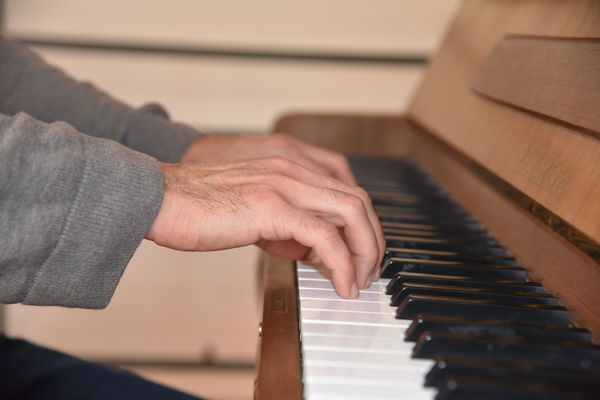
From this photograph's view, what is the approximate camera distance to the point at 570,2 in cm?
95

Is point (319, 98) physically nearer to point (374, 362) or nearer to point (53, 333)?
point (53, 333)

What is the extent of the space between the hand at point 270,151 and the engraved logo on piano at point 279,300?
27 cm

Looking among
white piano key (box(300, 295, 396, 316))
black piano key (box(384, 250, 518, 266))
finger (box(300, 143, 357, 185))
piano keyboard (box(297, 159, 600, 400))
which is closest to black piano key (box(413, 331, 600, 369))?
piano keyboard (box(297, 159, 600, 400))

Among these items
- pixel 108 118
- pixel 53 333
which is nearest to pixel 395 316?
pixel 108 118

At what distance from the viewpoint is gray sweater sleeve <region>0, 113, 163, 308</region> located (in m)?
0.66

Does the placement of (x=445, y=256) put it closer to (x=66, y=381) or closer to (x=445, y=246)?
(x=445, y=246)

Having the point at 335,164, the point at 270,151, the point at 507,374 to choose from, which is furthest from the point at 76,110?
the point at 507,374

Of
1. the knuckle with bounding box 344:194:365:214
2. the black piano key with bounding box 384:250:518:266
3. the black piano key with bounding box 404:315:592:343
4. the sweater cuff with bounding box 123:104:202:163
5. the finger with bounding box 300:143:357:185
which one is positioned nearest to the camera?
the black piano key with bounding box 404:315:592:343

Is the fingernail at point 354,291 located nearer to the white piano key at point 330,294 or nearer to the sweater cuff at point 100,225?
the white piano key at point 330,294

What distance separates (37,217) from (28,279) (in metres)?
0.06

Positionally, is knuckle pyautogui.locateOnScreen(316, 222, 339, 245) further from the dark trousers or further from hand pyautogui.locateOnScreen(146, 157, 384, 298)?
the dark trousers

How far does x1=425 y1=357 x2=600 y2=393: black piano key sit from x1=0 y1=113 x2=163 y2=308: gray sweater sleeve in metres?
0.30

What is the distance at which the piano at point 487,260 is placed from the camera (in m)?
0.55

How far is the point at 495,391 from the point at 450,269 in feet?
0.96
